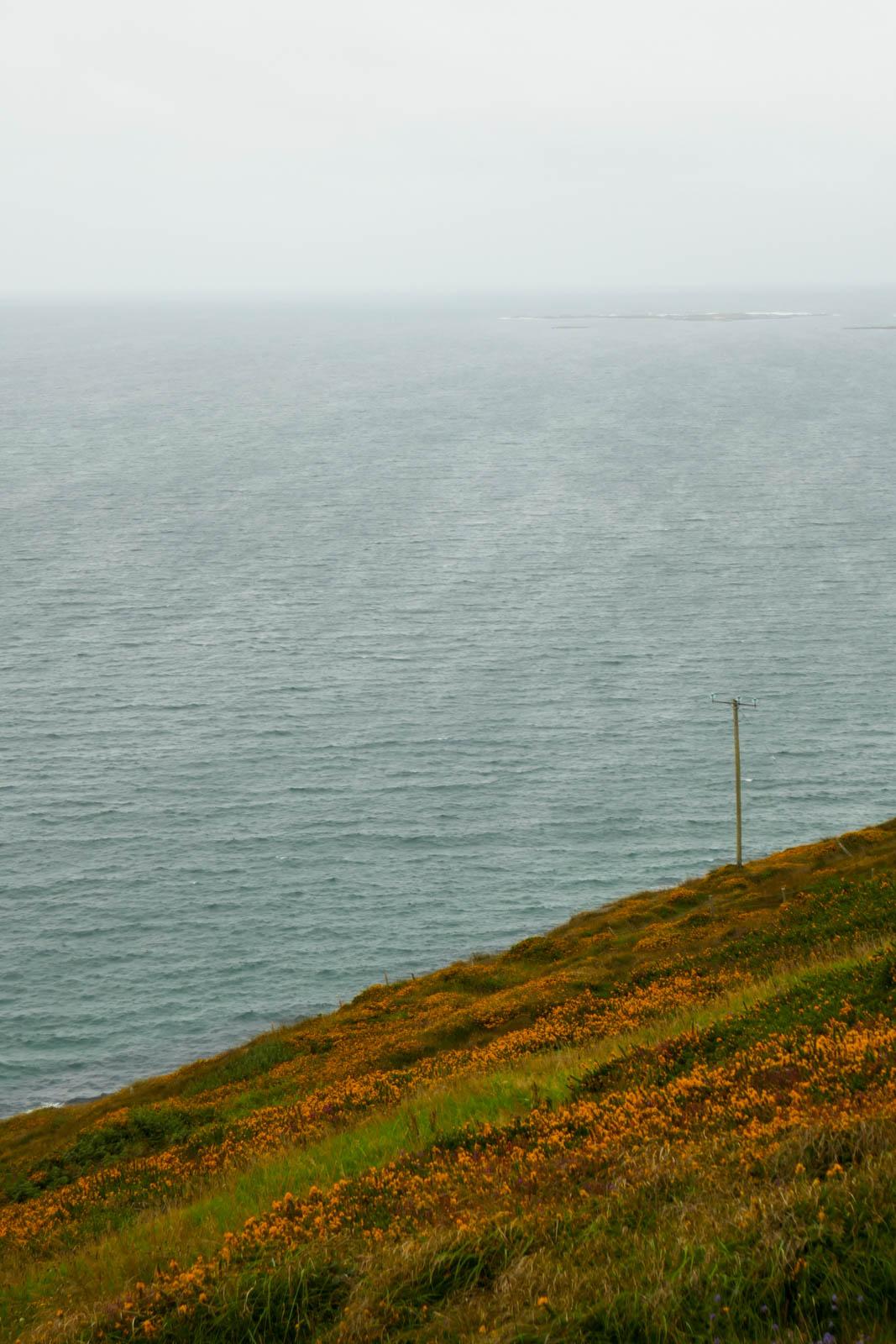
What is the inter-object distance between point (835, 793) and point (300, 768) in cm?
3826

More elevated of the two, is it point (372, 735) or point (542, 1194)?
point (542, 1194)

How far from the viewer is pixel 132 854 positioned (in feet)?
235

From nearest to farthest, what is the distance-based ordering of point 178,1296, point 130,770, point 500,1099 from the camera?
1. point 178,1296
2. point 500,1099
3. point 130,770

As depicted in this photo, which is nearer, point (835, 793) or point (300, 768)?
point (835, 793)

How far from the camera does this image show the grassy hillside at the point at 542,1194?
905 cm

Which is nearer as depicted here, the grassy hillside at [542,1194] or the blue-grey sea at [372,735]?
the grassy hillside at [542,1194]

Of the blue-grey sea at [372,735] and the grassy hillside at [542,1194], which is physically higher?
the grassy hillside at [542,1194]

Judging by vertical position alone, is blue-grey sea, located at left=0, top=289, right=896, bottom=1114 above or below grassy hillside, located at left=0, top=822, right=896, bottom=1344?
below

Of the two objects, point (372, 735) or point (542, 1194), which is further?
point (372, 735)

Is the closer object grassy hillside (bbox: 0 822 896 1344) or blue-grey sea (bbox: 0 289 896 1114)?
grassy hillside (bbox: 0 822 896 1344)

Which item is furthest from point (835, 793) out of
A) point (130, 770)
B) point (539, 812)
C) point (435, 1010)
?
point (130, 770)

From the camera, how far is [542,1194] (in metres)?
12.2

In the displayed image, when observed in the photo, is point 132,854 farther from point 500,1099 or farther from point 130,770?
point 500,1099

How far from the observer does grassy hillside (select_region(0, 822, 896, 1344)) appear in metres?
9.05
